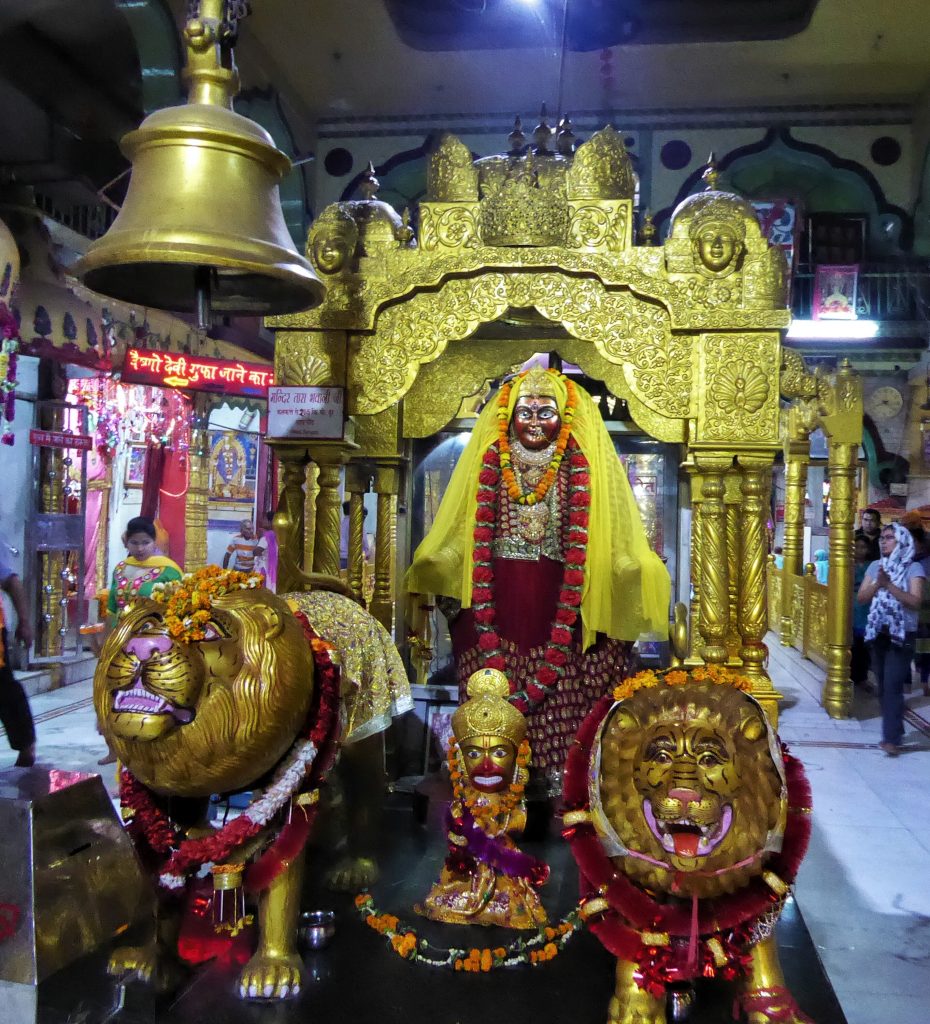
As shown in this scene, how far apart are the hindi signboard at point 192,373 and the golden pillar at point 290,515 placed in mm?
3575

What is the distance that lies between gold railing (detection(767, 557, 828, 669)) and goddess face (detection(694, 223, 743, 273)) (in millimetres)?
5141

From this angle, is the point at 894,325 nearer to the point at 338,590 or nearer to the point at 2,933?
the point at 338,590

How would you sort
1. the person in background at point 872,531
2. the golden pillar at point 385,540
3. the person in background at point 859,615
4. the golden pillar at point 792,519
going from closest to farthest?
the golden pillar at point 385,540, the person in background at point 859,615, the person in background at point 872,531, the golden pillar at point 792,519

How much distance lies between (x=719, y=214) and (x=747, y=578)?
1360 mm

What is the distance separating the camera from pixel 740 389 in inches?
122

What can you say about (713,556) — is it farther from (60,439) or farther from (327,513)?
(60,439)

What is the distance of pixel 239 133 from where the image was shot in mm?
2076

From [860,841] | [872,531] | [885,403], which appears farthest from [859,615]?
[885,403]

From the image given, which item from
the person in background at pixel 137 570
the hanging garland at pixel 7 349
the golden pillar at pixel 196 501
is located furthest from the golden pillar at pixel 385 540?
the golden pillar at pixel 196 501

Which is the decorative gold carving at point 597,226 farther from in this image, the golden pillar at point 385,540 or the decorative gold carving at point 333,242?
the golden pillar at point 385,540

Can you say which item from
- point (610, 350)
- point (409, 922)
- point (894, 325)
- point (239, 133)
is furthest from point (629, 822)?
point (894, 325)

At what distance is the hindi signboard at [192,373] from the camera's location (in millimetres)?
6895

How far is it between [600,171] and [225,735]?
7.79ft

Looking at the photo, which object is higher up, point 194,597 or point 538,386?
point 538,386
